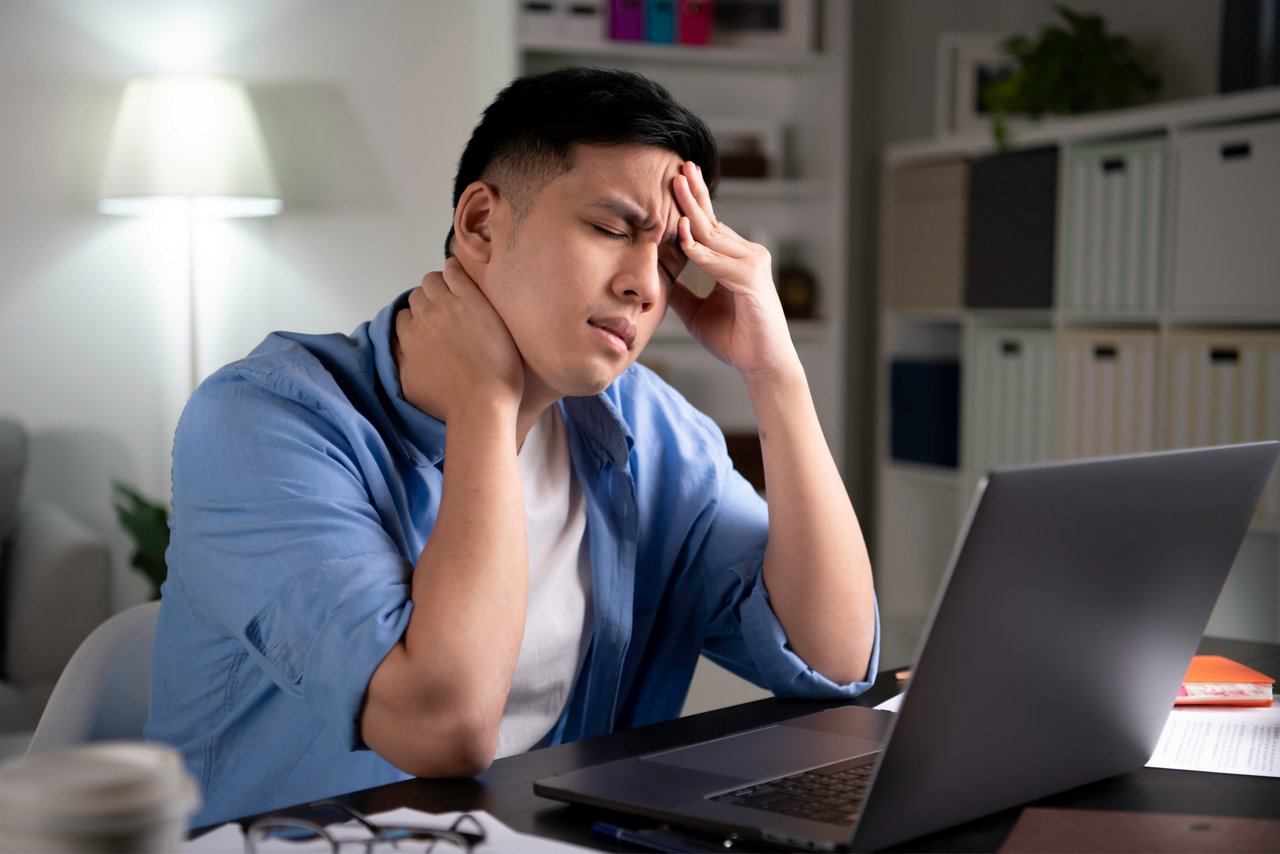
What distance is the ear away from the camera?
1.23 m

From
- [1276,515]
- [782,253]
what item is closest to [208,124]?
[782,253]

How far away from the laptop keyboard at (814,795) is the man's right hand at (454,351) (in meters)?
0.40

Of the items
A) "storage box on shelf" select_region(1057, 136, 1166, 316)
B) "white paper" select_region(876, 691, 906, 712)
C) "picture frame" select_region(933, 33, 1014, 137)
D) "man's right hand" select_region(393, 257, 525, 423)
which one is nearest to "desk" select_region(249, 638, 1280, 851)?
"white paper" select_region(876, 691, 906, 712)

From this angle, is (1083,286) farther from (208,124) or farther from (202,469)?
(202,469)

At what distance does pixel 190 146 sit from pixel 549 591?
1914mm

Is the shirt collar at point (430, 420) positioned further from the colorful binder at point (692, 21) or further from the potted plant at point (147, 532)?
the colorful binder at point (692, 21)

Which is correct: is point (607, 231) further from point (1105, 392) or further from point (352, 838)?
point (1105, 392)

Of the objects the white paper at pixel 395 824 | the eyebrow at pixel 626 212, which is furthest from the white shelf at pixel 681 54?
the white paper at pixel 395 824

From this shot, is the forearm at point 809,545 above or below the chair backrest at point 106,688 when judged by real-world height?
above

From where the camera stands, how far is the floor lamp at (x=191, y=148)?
110 inches

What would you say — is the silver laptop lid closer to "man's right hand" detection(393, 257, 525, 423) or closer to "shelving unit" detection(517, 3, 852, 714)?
"man's right hand" detection(393, 257, 525, 423)

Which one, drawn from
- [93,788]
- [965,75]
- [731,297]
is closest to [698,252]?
[731,297]

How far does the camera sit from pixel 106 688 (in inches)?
47.1

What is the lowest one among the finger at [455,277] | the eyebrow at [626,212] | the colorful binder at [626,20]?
the finger at [455,277]
